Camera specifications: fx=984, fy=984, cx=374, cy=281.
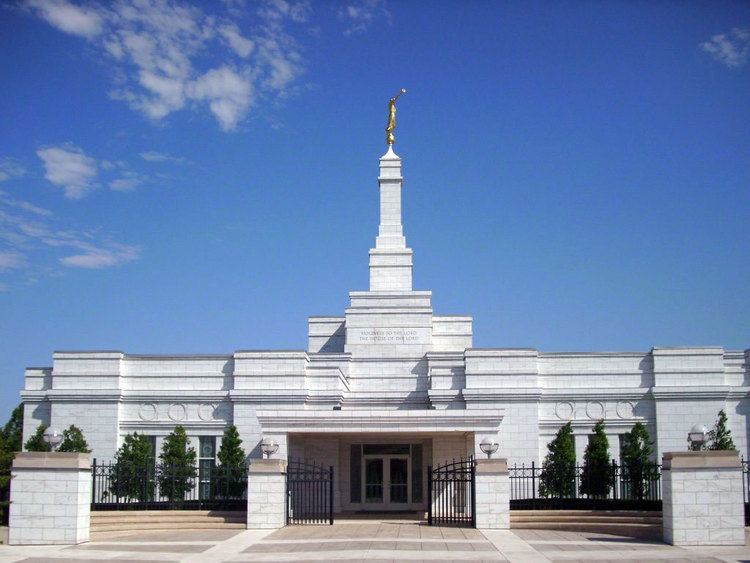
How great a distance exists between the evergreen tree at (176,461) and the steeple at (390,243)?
1288 cm

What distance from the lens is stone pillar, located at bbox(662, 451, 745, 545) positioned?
2416cm

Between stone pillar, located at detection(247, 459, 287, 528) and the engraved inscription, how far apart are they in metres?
16.5

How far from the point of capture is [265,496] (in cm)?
2916

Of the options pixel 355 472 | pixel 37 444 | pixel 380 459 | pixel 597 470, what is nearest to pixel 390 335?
pixel 380 459

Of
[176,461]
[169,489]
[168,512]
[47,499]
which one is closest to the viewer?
[47,499]

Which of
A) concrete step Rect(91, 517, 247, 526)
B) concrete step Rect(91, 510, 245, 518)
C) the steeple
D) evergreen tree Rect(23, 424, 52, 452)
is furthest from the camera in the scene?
the steeple

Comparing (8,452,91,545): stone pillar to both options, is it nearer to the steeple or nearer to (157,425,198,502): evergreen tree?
(157,425,198,502): evergreen tree

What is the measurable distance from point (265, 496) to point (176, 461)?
384 inches

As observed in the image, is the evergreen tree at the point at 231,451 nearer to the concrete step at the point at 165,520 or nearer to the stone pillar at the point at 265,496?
the concrete step at the point at 165,520

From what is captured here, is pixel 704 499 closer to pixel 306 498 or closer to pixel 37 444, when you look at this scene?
pixel 306 498

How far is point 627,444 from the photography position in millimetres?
39312

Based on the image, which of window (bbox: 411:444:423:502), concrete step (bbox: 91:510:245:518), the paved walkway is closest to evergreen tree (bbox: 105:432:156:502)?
concrete step (bbox: 91:510:245:518)

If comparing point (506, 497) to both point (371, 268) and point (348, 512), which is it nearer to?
point (348, 512)

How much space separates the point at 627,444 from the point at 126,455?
64.9 feet
